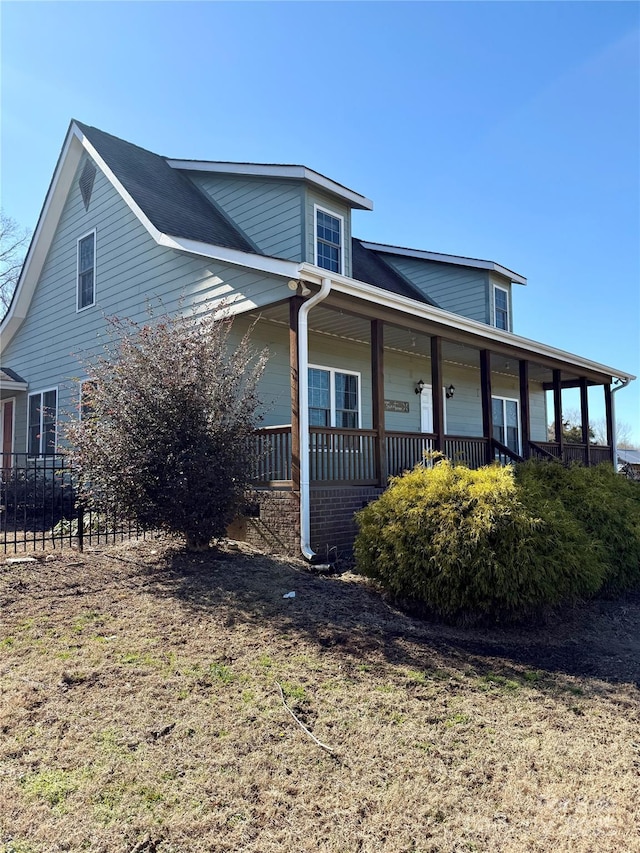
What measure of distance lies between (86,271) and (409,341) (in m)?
7.61

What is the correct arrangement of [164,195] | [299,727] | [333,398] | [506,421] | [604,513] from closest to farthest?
[299,727] → [604,513] → [333,398] → [164,195] → [506,421]

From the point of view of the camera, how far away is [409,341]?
1273 cm

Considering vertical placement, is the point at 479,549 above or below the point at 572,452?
below

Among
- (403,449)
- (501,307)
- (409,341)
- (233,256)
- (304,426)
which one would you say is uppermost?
(501,307)

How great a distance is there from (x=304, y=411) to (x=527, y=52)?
808cm

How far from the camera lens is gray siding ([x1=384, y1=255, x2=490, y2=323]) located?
51.3 ft

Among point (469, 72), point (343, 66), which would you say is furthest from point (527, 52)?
point (343, 66)

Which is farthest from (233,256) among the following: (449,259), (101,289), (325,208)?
(449,259)

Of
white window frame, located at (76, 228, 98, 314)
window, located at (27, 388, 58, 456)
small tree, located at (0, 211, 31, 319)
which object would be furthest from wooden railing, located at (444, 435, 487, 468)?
small tree, located at (0, 211, 31, 319)

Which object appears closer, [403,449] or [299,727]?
[299,727]

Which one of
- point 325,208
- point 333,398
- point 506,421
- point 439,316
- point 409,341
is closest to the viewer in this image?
point 439,316

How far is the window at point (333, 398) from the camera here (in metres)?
11.7

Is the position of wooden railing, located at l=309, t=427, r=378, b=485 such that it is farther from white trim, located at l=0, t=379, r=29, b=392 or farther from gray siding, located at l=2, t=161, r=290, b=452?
white trim, located at l=0, t=379, r=29, b=392

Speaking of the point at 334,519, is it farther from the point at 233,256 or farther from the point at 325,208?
the point at 325,208
